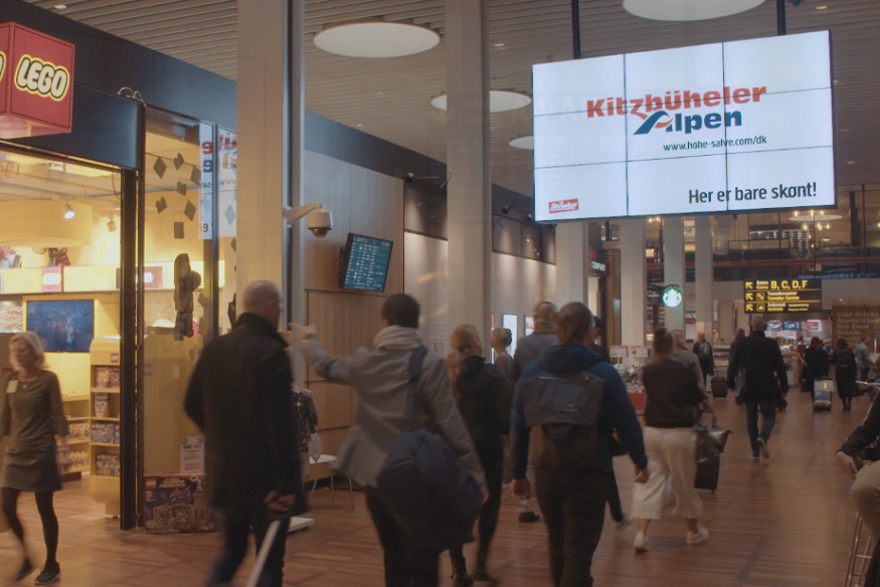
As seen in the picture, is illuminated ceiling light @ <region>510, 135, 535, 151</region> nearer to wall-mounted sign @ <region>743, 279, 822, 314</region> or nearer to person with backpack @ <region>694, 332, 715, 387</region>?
person with backpack @ <region>694, 332, 715, 387</region>

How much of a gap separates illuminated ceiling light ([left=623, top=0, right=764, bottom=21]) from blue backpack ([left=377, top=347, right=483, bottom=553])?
5408mm

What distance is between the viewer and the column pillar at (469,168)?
22.7ft

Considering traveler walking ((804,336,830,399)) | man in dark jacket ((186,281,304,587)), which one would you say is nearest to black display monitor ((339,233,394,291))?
man in dark jacket ((186,281,304,587))

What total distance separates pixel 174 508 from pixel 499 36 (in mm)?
5562

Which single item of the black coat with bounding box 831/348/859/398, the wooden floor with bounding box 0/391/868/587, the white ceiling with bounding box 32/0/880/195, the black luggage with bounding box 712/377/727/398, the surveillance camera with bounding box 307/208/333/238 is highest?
the white ceiling with bounding box 32/0/880/195

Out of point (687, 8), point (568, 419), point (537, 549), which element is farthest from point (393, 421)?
point (687, 8)

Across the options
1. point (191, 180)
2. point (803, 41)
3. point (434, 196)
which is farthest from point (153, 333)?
point (803, 41)

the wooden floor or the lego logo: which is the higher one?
the lego logo

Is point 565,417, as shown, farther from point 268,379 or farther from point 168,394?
point 168,394

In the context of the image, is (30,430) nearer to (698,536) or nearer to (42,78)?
(42,78)

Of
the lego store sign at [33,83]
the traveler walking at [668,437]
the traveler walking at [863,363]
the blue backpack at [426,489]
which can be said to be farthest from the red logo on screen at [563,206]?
the traveler walking at [863,363]

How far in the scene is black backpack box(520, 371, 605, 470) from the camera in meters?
3.22

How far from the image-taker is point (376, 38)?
820 centimetres

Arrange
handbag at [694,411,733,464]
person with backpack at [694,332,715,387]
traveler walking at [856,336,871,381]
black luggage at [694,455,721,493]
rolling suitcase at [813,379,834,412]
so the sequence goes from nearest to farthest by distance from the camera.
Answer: handbag at [694,411,733,464] < black luggage at [694,455,721,493] < person with backpack at [694,332,715,387] < rolling suitcase at [813,379,834,412] < traveler walking at [856,336,871,381]
